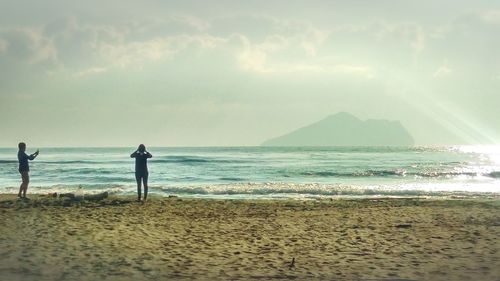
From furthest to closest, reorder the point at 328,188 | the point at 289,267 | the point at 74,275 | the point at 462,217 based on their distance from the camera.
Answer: the point at 328,188 → the point at 462,217 → the point at 289,267 → the point at 74,275

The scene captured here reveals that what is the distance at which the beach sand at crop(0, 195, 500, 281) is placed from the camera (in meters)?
9.38

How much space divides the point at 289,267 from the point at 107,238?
4.50 meters

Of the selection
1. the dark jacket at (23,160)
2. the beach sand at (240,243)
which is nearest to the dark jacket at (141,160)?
the beach sand at (240,243)

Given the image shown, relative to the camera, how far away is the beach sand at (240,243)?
9.38m

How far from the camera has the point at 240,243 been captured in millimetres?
12086

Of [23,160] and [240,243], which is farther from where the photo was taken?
[23,160]

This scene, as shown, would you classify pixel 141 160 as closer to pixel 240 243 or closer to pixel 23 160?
pixel 23 160

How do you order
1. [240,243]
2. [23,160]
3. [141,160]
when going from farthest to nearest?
[141,160]
[23,160]
[240,243]

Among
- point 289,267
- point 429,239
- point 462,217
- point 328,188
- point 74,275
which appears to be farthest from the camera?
point 328,188

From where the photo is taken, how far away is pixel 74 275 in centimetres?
901

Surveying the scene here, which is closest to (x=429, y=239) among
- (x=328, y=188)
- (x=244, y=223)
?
(x=244, y=223)

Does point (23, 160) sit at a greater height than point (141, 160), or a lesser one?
greater

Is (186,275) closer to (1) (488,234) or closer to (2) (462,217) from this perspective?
(1) (488,234)

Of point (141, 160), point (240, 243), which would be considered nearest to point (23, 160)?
point (141, 160)
